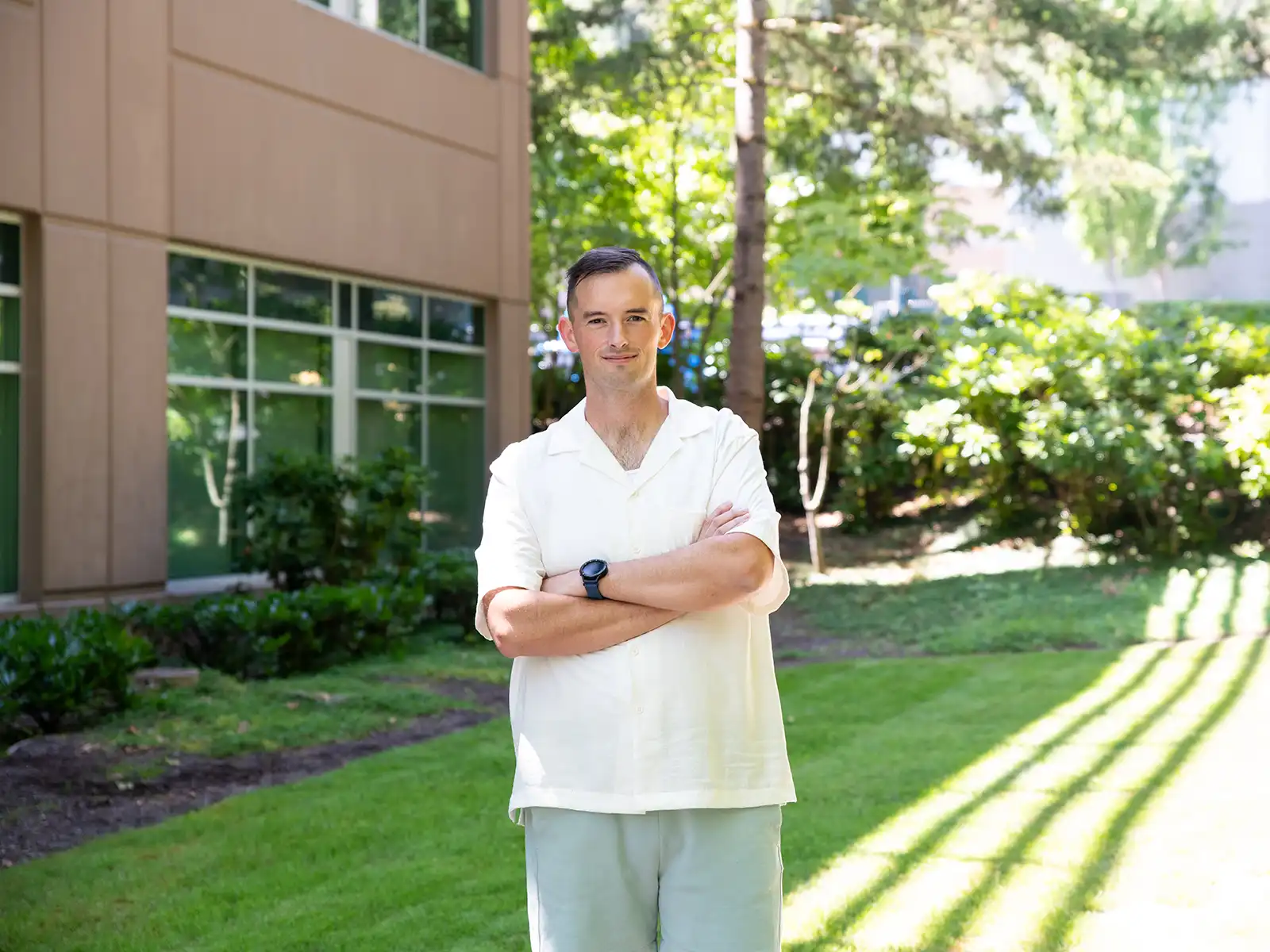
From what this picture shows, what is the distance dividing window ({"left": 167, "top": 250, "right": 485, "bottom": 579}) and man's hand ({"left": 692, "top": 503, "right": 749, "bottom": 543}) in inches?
361

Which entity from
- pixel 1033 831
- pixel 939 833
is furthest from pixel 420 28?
pixel 1033 831

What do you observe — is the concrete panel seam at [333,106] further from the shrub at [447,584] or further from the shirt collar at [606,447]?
the shirt collar at [606,447]

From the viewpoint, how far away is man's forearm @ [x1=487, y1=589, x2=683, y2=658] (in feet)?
9.06

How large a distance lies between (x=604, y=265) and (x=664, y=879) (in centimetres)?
118

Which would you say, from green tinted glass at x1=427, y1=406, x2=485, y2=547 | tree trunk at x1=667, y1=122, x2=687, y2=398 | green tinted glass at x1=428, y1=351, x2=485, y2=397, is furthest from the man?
tree trunk at x1=667, y1=122, x2=687, y2=398

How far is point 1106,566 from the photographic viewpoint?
602 inches

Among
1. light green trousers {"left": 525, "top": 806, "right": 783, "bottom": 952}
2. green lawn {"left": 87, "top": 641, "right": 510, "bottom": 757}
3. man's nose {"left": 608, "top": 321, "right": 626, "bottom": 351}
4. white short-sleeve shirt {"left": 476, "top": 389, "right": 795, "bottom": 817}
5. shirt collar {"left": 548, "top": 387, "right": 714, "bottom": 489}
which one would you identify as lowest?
green lawn {"left": 87, "top": 641, "right": 510, "bottom": 757}

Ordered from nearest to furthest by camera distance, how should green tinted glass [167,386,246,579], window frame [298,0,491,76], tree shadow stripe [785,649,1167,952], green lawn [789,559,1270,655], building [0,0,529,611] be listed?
1. tree shadow stripe [785,649,1167,952]
2. building [0,0,529,611]
3. green tinted glass [167,386,246,579]
4. green lawn [789,559,1270,655]
5. window frame [298,0,491,76]

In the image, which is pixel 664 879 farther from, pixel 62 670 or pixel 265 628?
pixel 265 628

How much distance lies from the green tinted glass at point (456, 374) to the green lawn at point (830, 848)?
663 centimetres

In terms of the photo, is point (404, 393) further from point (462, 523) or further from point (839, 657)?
point (839, 657)

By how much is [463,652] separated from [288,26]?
546 cm

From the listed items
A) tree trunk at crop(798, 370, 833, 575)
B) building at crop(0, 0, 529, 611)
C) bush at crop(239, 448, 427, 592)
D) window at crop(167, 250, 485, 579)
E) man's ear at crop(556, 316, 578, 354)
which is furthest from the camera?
tree trunk at crop(798, 370, 833, 575)

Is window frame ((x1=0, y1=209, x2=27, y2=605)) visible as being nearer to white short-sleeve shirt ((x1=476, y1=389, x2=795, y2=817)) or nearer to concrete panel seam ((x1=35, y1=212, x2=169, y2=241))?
concrete panel seam ((x1=35, y1=212, x2=169, y2=241))
